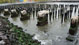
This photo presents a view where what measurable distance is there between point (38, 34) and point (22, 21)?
742cm

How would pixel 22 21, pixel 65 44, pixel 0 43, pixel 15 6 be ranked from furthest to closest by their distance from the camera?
pixel 15 6 → pixel 22 21 → pixel 65 44 → pixel 0 43

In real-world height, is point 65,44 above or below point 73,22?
below

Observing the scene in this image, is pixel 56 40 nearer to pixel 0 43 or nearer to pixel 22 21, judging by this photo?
pixel 0 43

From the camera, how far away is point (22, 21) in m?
23.4

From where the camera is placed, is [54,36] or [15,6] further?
[15,6]

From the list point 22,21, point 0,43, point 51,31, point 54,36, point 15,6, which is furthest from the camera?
point 15,6

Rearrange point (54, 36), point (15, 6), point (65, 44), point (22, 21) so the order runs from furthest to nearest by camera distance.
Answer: point (15, 6), point (22, 21), point (54, 36), point (65, 44)

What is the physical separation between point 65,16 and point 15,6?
1474 cm

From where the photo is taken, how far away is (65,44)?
1386 cm

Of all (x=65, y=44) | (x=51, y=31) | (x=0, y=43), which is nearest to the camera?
(x=0, y=43)

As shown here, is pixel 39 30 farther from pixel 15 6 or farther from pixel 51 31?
pixel 15 6

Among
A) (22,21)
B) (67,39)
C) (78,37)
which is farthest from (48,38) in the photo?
(22,21)

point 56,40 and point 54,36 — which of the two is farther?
point 54,36

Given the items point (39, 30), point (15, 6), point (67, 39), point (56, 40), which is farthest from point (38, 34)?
point (15, 6)
